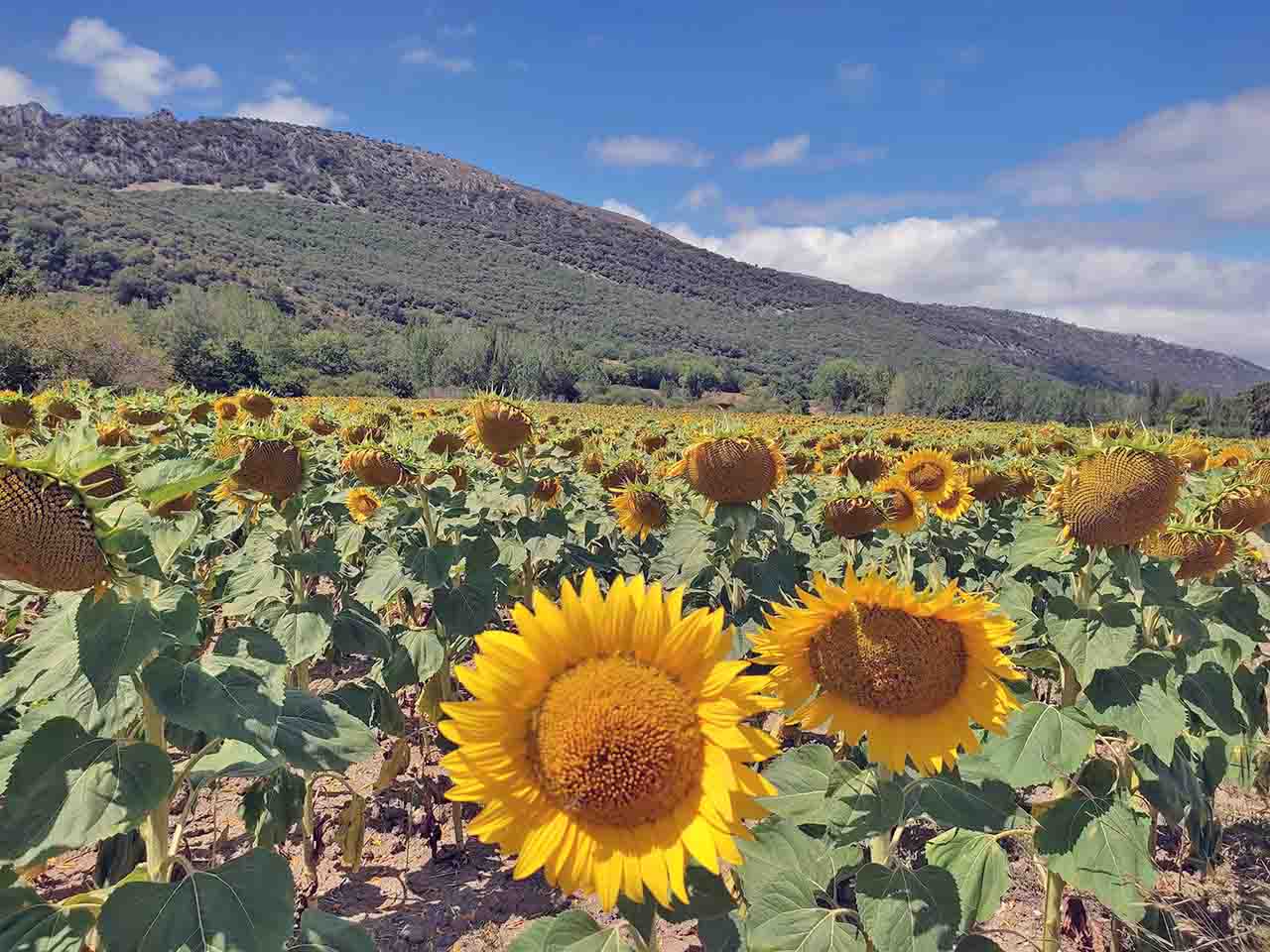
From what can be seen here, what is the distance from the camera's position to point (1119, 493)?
224cm

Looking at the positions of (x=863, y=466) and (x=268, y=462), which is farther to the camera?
(x=863, y=466)

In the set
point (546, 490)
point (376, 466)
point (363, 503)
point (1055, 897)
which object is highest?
point (376, 466)

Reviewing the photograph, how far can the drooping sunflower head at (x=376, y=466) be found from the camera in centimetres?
389

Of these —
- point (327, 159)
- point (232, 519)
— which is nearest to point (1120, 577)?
point (232, 519)

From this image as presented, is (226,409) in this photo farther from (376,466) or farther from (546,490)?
(376,466)

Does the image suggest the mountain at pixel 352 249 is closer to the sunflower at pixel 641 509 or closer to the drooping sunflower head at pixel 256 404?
the drooping sunflower head at pixel 256 404

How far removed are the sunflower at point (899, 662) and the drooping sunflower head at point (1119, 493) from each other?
2.91ft

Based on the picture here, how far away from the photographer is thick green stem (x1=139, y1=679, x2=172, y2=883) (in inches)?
A: 69.2

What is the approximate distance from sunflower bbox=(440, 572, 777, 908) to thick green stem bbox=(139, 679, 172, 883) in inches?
38.9

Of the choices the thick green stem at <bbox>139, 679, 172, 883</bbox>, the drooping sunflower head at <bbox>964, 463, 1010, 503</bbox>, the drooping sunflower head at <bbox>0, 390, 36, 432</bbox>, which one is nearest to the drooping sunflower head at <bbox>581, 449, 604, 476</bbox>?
the drooping sunflower head at <bbox>964, 463, 1010, 503</bbox>

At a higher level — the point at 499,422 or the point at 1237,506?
the point at 1237,506

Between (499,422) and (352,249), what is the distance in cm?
14497

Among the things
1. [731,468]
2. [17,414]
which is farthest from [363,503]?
[17,414]

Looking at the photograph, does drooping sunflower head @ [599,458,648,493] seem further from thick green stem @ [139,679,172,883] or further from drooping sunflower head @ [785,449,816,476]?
thick green stem @ [139,679,172,883]
